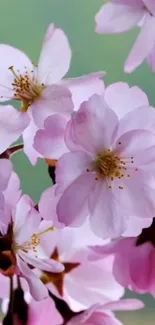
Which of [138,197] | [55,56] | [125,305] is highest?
[55,56]

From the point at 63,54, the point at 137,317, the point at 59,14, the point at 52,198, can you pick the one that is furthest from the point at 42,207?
the point at 137,317

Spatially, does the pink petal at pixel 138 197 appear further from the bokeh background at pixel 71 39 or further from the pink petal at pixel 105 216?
the bokeh background at pixel 71 39

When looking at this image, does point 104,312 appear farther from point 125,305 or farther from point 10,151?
point 10,151

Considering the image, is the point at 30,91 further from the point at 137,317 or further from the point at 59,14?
the point at 137,317

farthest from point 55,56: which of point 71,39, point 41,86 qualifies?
point 71,39

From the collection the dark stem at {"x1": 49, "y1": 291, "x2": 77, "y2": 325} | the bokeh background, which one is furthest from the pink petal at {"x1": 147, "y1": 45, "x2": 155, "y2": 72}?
the bokeh background

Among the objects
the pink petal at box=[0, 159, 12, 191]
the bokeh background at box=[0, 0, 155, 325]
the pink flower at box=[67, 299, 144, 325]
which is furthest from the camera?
the bokeh background at box=[0, 0, 155, 325]

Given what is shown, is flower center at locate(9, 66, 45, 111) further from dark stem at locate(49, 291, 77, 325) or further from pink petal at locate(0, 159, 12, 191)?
dark stem at locate(49, 291, 77, 325)
